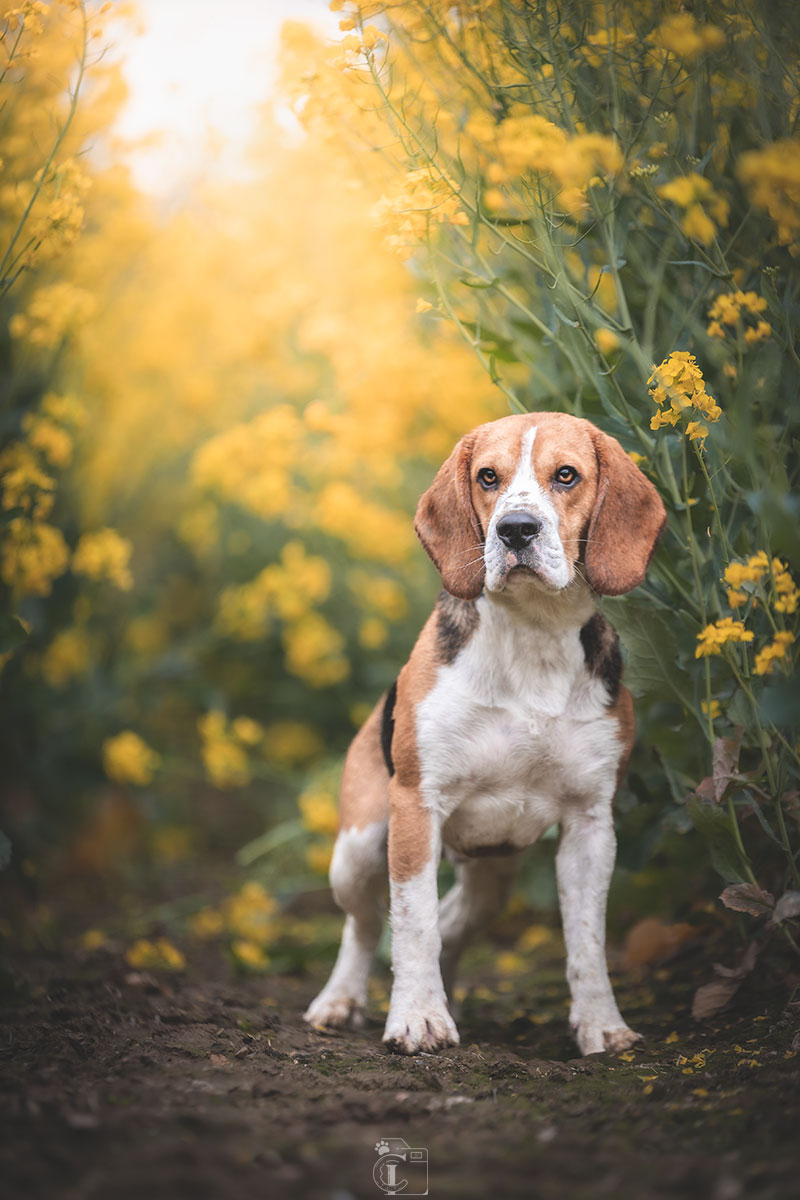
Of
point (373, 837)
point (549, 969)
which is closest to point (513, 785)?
point (373, 837)

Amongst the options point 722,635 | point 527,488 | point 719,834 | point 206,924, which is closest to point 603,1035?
point 719,834

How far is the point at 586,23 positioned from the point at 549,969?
3.84m

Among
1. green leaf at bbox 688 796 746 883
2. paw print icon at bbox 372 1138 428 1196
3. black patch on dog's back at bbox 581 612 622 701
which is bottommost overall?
paw print icon at bbox 372 1138 428 1196

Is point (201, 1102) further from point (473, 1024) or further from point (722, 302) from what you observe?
point (722, 302)

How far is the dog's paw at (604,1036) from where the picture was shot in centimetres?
320

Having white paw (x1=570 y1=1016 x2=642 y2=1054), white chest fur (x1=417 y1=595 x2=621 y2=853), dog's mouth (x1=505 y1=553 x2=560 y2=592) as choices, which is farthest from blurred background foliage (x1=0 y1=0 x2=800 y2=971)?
white paw (x1=570 y1=1016 x2=642 y2=1054)

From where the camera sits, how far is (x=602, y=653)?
3.35 metres

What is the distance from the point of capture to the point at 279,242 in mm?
7160

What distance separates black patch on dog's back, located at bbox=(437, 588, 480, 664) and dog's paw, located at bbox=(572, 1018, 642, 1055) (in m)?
1.20

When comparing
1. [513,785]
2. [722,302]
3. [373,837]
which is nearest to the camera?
[722,302]

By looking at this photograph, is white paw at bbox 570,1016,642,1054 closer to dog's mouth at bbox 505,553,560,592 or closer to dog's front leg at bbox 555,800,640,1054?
dog's front leg at bbox 555,800,640,1054

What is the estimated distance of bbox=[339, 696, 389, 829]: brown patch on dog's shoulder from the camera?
12.0ft

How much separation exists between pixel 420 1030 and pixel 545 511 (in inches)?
61.9

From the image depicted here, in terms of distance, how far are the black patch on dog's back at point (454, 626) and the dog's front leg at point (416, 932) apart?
447 millimetres
